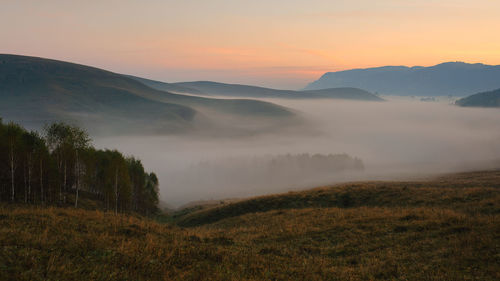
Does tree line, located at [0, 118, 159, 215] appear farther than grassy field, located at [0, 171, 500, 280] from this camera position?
Yes

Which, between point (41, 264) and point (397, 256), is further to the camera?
point (397, 256)

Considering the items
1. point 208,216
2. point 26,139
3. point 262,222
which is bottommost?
point 208,216

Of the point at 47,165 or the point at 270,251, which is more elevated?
the point at 47,165

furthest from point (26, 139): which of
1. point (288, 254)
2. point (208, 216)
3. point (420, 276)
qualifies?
point (420, 276)

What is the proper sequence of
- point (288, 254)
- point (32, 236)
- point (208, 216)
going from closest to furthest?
point (32, 236)
point (288, 254)
point (208, 216)

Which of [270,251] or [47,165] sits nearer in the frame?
[270,251]

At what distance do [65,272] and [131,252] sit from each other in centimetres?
378

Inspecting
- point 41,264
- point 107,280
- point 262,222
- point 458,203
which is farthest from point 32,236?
point 458,203

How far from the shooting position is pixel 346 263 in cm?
1847

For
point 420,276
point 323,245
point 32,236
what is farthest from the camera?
point 323,245

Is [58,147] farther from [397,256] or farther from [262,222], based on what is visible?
[397,256]

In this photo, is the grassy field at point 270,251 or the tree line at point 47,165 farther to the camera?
the tree line at point 47,165

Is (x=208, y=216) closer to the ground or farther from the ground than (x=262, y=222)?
closer to the ground

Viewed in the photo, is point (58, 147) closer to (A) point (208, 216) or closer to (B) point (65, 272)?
(A) point (208, 216)
